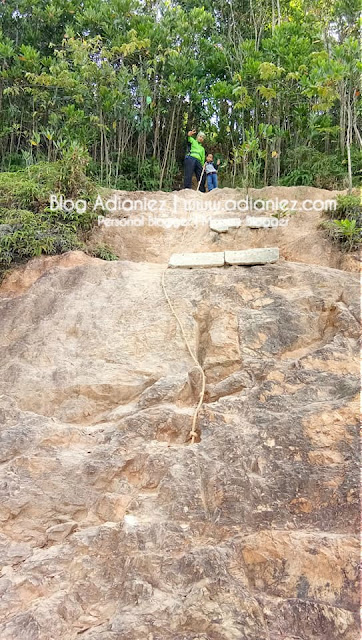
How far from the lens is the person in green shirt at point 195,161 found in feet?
28.4

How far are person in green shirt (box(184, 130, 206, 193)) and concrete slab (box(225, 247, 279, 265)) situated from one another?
12.6 feet

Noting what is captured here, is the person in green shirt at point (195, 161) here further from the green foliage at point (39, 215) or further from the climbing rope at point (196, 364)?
the climbing rope at point (196, 364)

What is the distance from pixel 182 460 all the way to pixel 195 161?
646cm

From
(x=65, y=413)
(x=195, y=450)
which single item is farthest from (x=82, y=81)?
(x=195, y=450)

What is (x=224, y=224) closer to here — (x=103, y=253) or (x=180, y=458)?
(x=103, y=253)

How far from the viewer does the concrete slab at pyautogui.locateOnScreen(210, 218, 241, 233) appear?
21.6ft

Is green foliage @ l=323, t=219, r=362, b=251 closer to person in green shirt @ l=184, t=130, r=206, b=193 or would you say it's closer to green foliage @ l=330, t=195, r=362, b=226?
green foliage @ l=330, t=195, r=362, b=226

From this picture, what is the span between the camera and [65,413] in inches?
148

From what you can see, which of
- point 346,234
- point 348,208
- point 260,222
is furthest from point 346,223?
point 260,222

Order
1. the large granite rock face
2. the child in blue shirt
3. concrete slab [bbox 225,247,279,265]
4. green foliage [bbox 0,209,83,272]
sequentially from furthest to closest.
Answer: the child in blue shirt → green foliage [bbox 0,209,83,272] → concrete slab [bbox 225,247,279,265] → the large granite rock face

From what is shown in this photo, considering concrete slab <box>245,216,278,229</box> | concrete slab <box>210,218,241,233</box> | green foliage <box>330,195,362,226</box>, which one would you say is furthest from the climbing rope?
green foliage <box>330,195,362,226</box>

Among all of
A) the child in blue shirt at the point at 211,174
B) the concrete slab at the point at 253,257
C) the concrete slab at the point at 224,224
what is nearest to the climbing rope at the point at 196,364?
the concrete slab at the point at 253,257

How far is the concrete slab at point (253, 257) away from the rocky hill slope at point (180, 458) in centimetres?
11

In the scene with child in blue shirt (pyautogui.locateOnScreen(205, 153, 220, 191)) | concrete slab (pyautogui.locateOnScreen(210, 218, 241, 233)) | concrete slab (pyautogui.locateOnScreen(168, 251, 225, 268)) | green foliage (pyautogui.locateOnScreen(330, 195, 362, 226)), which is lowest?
concrete slab (pyautogui.locateOnScreen(168, 251, 225, 268))
